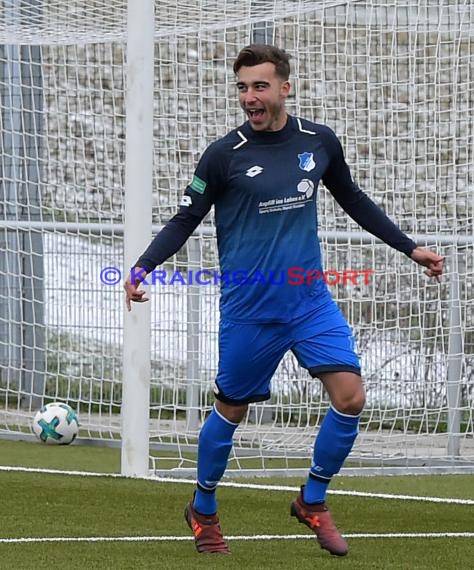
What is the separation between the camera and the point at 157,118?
1001 cm

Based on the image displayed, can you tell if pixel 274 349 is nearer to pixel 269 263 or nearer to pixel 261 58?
pixel 269 263

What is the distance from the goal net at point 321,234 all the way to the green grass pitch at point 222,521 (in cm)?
79

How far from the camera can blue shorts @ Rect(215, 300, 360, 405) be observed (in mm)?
5691

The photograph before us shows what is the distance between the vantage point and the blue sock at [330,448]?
571 centimetres

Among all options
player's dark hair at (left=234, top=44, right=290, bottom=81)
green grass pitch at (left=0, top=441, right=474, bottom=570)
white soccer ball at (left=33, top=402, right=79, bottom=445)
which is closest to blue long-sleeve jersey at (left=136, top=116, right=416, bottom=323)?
player's dark hair at (left=234, top=44, right=290, bottom=81)

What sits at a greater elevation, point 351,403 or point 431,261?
point 431,261

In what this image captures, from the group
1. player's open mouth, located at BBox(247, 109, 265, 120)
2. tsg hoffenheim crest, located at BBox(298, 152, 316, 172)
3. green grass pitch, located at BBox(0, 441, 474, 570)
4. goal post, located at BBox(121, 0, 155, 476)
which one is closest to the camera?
green grass pitch, located at BBox(0, 441, 474, 570)

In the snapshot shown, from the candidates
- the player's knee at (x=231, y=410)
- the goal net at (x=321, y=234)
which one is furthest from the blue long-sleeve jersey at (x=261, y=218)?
the goal net at (x=321, y=234)

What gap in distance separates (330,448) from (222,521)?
1064 millimetres

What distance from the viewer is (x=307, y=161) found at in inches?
227

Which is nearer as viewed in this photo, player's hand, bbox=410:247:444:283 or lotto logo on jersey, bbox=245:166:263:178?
lotto logo on jersey, bbox=245:166:263:178

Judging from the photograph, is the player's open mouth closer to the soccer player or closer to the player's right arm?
the soccer player

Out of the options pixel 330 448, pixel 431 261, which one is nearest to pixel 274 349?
pixel 330 448

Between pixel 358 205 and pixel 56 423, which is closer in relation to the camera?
pixel 358 205
